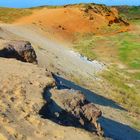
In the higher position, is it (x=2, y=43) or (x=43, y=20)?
(x=2, y=43)

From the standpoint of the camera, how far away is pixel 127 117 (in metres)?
21.2

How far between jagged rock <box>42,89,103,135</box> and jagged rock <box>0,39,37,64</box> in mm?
3667

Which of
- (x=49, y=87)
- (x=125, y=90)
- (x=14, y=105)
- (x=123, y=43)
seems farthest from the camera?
(x=123, y=43)

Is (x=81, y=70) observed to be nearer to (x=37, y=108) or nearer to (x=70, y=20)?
(x=37, y=108)

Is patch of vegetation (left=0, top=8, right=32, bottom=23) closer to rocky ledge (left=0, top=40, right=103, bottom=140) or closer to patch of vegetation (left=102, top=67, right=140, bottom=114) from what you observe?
patch of vegetation (left=102, top=67, right=140, bottom=114)

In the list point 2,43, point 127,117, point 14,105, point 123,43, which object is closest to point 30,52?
point 2,43

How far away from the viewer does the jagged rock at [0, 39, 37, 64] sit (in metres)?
16.6

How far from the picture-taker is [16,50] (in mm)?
17578

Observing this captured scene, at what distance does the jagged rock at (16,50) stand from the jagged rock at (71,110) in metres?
3.67

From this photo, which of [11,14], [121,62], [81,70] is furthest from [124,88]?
[11,14]

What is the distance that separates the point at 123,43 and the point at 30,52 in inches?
1153

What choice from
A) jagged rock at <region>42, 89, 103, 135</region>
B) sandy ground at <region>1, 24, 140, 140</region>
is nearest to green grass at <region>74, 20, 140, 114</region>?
sandy ground at <region>1, 24, 140, 140</region>

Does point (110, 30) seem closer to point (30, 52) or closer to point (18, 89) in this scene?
point (30, 52)

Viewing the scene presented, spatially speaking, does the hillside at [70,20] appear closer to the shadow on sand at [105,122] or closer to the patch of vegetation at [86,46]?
the patch of vegetation at [86,46]
